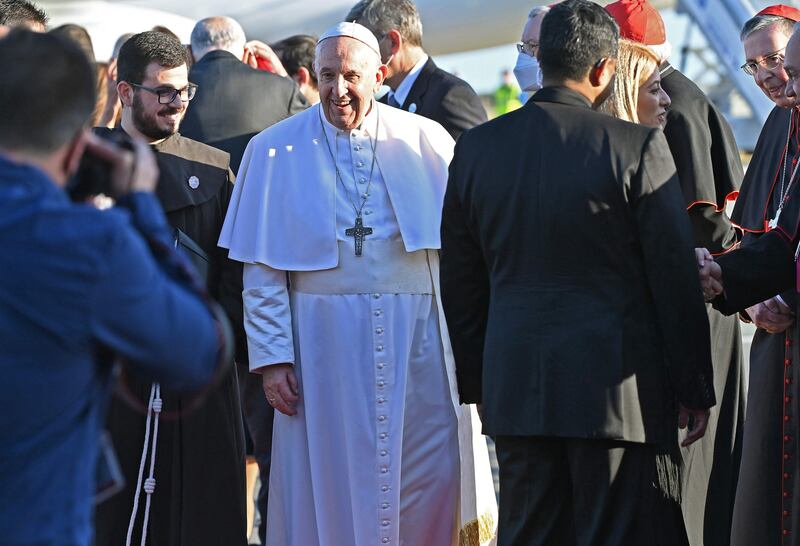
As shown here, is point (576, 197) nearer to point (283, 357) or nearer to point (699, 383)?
point (699, 383)

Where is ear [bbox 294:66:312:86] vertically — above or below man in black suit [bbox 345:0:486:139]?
above

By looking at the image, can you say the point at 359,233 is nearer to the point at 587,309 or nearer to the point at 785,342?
the point at 587,309

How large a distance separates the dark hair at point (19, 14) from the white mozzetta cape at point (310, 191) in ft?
4.07

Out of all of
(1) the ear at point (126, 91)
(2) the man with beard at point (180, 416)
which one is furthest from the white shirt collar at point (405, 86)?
(1) the ear at point (126, 91)

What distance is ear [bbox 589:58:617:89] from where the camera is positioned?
3777 mm

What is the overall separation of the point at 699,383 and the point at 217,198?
1932mm

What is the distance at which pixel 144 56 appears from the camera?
4.54 meters

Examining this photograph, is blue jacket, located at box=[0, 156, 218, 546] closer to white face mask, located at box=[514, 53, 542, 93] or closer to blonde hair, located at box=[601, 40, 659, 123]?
blonde hair, located at box=[601, 40, 659, 123]

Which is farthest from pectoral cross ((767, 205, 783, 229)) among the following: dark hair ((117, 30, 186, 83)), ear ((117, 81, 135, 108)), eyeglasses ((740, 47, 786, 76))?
ear ((117, 81, 135, 108))

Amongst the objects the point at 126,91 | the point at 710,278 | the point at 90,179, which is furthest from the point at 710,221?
the point at 90,179

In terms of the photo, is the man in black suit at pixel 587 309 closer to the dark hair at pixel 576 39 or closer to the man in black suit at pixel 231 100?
the dark hair at pixel 576 39

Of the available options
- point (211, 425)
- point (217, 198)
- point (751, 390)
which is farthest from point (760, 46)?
A: point (211, 425)

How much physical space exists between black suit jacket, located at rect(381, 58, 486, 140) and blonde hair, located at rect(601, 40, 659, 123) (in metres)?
1.46

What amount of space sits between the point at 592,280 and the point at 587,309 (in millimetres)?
83
